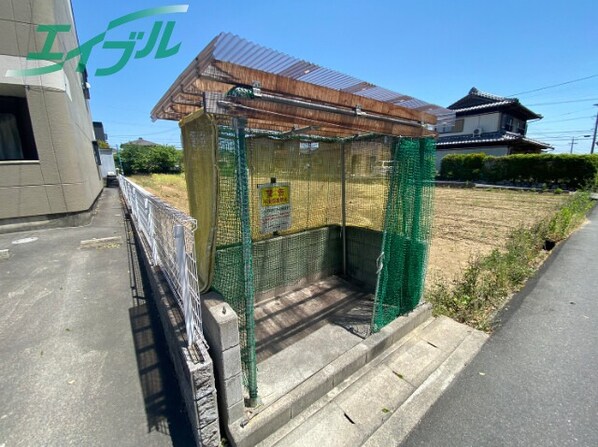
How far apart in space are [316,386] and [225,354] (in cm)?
93

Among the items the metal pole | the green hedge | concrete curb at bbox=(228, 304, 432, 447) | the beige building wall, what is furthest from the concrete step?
the green hedge

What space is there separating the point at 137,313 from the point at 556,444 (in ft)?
13.7

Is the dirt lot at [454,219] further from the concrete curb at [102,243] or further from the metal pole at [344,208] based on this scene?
the concrete curb at [102,243]

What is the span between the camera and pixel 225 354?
1.74m

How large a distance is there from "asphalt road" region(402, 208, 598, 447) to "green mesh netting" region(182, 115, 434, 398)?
0.94m

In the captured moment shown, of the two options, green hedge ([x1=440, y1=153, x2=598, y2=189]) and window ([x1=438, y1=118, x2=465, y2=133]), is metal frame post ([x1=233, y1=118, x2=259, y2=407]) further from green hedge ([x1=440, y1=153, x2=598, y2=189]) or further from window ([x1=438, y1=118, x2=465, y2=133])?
green hedge ([x1=440, y1=153, x2=598, y2=189])

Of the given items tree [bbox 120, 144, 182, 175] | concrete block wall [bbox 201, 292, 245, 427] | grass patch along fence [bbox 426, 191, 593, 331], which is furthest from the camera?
tree [bbox 120, 144, 182, 175]

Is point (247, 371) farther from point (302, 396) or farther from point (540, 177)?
point (540, 177)

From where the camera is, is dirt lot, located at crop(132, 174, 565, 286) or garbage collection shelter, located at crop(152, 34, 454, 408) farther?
dirt lot, located at crop(132, 174, 565, 286)

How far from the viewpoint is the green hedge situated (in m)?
16.2

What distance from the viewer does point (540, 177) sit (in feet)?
58.6

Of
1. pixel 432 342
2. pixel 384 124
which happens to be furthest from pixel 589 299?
pixel 384 124

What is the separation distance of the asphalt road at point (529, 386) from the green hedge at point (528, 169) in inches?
671

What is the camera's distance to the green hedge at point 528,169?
1616cm
